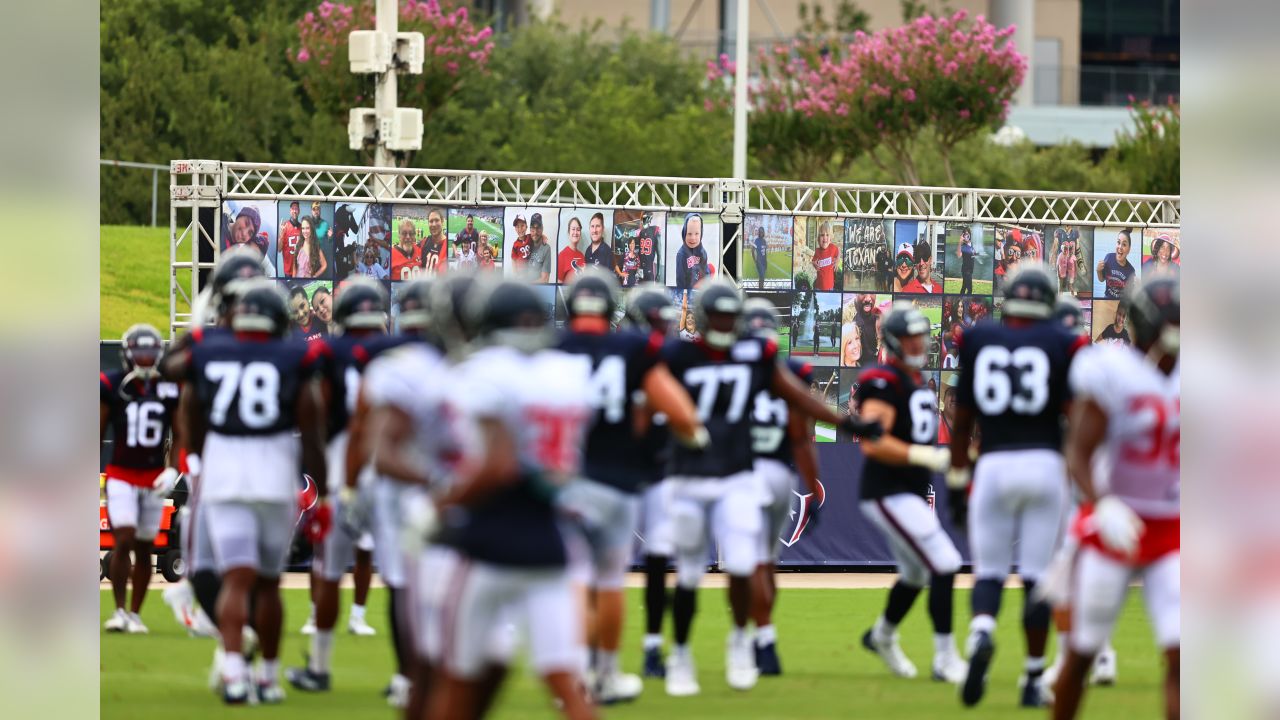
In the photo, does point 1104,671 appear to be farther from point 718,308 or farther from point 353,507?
point 353,507

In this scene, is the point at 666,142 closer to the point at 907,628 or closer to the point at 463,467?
the point at 907,628

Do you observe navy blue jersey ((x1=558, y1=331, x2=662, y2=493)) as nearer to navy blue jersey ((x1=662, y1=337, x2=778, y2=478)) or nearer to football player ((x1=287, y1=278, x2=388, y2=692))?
navy blue jersey ((x1=662, y1=337, x2=778, y2=478))

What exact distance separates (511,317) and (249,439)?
3.23 m

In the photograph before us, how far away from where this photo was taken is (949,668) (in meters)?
11.7

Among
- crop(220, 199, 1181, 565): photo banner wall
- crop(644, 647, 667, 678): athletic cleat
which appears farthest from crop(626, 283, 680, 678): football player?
crop(220, 199, 1181, 565): photo banner wall

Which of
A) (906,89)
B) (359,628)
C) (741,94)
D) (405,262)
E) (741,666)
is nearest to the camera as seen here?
(741,666)

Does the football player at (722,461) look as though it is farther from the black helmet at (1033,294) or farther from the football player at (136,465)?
the football player at (136,465)

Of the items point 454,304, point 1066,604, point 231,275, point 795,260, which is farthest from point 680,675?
point 795,260

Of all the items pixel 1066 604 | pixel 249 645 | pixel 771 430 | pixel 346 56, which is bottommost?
pixel 249 645

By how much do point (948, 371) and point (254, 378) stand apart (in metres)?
13.3

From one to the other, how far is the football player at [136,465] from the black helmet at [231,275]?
2934 mm

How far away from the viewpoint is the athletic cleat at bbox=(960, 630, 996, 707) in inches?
413
